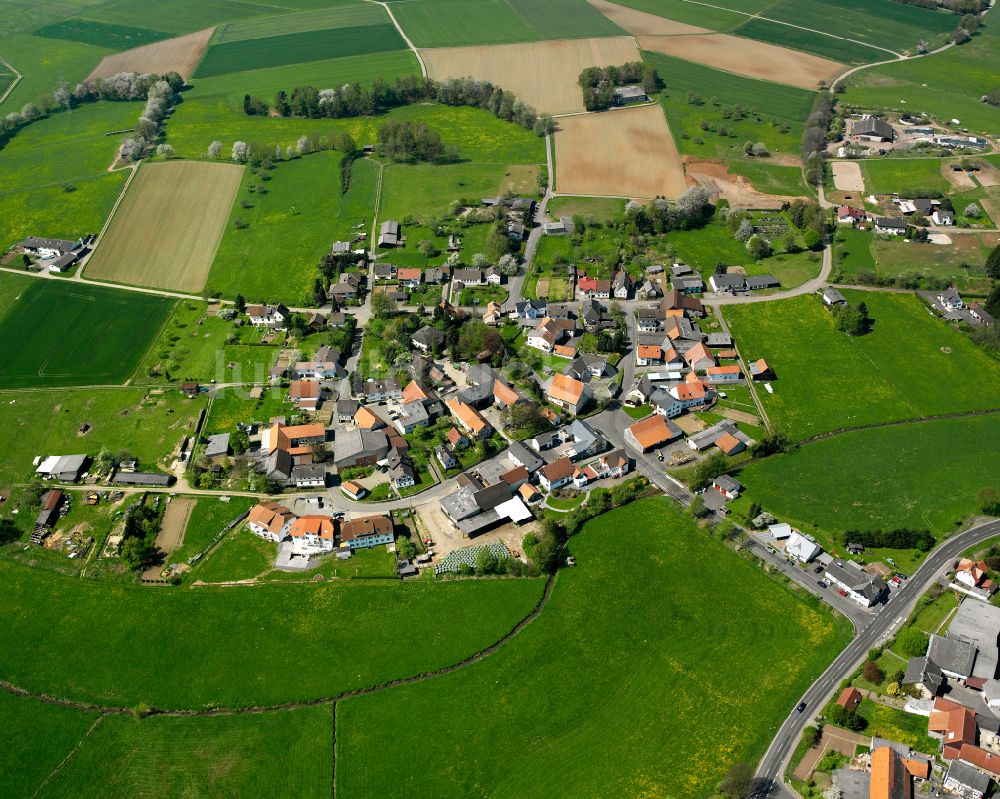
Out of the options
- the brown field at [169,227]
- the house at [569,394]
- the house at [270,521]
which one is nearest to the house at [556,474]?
the house at [569,394]

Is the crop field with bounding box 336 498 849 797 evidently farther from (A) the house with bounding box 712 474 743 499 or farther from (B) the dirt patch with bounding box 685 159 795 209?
(B) the dirt patch with bounding box 685 159 795 209

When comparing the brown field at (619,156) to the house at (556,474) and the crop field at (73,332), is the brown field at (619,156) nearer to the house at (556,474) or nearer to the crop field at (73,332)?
the house at (556,474)

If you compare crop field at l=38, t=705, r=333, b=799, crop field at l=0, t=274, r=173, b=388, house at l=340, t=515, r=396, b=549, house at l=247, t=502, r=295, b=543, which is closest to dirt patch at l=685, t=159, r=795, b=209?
house at l=340, t=515, r=396, b=549

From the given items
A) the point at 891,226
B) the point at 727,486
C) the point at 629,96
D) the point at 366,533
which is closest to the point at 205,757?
the point at 366,533

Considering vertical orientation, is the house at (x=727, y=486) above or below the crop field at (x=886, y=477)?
above

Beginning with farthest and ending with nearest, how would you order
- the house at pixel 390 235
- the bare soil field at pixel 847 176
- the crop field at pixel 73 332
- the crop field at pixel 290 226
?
the bare soil field at pixel 847 176, the house at pixel 390 235, the crop field at pixel 290 226, the crop field at pixel 73 332

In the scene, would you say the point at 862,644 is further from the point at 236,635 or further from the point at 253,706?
the point at 236,635
